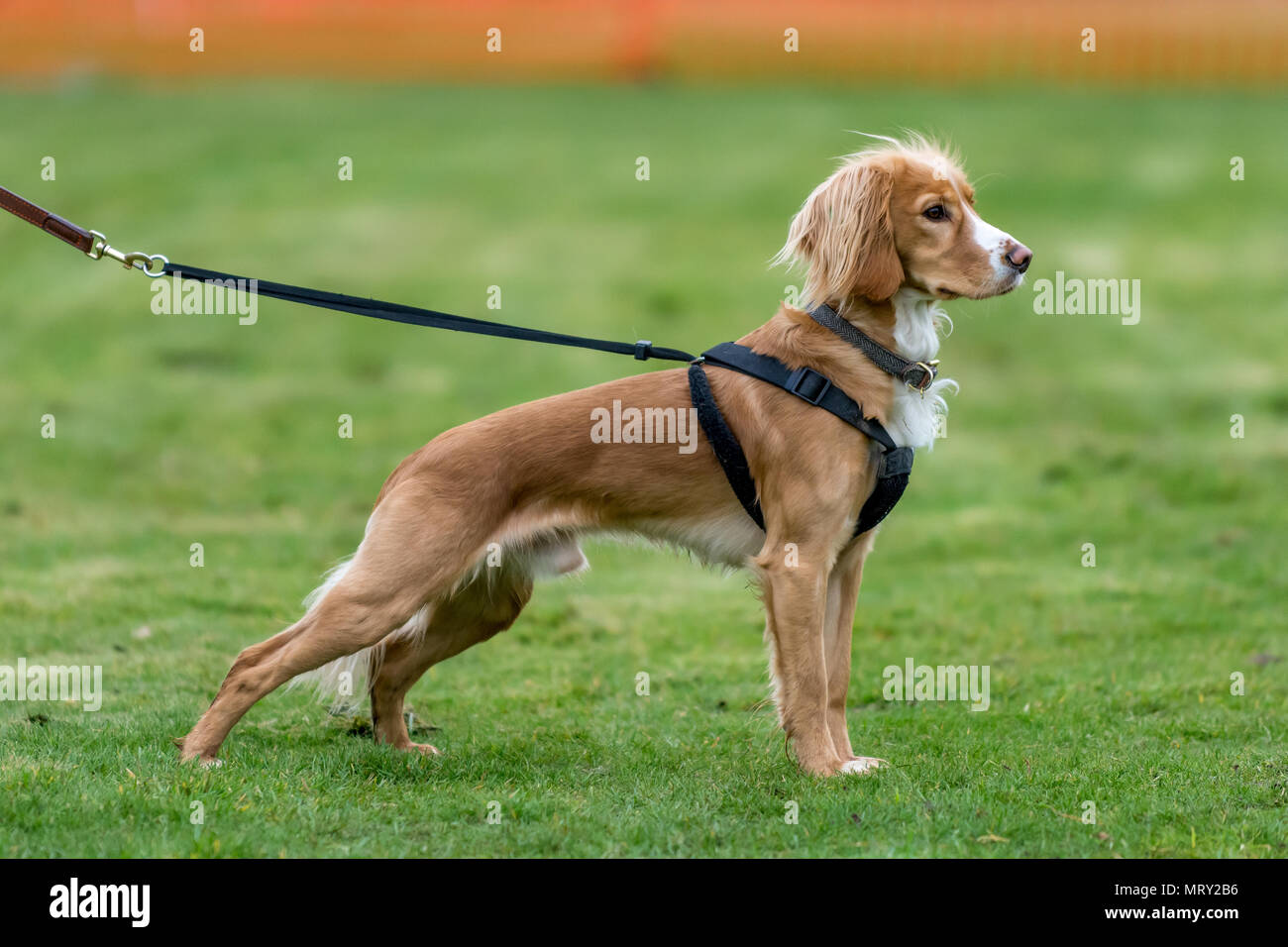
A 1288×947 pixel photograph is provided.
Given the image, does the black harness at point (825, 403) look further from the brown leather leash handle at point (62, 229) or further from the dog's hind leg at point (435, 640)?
the brown leather leash handle at point (62, 229)

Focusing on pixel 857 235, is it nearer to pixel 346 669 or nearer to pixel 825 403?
pixel 825 403

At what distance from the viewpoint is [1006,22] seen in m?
24.3

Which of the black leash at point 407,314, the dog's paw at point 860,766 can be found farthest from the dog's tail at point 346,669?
the dog's paw at point 860,766

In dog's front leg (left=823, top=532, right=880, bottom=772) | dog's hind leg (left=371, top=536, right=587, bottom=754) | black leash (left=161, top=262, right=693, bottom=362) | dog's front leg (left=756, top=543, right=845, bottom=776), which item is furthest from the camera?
dog's hind leg (left=371, top=536, right=587, bottom=754)

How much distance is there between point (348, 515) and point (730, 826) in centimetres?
698

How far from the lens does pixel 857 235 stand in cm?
571

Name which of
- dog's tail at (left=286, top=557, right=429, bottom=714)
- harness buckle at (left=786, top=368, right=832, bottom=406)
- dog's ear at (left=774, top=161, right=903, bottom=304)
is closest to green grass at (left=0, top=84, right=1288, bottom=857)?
dog's tail at (left=286, top=557, right=429, bottom=714)

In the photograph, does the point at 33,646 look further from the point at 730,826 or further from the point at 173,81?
the point at 173,81

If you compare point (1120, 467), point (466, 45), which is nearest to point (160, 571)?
point (1120, 467)

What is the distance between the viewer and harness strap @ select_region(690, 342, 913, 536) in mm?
5703

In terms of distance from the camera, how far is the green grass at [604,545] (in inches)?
214

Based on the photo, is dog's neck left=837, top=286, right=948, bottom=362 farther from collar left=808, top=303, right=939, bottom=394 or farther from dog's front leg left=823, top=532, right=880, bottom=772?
dog's front leg left=823, top=532, right=880, bottom=772

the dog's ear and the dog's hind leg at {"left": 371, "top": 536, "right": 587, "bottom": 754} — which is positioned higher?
the dog's ear

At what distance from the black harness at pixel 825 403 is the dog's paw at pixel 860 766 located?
958 mm
